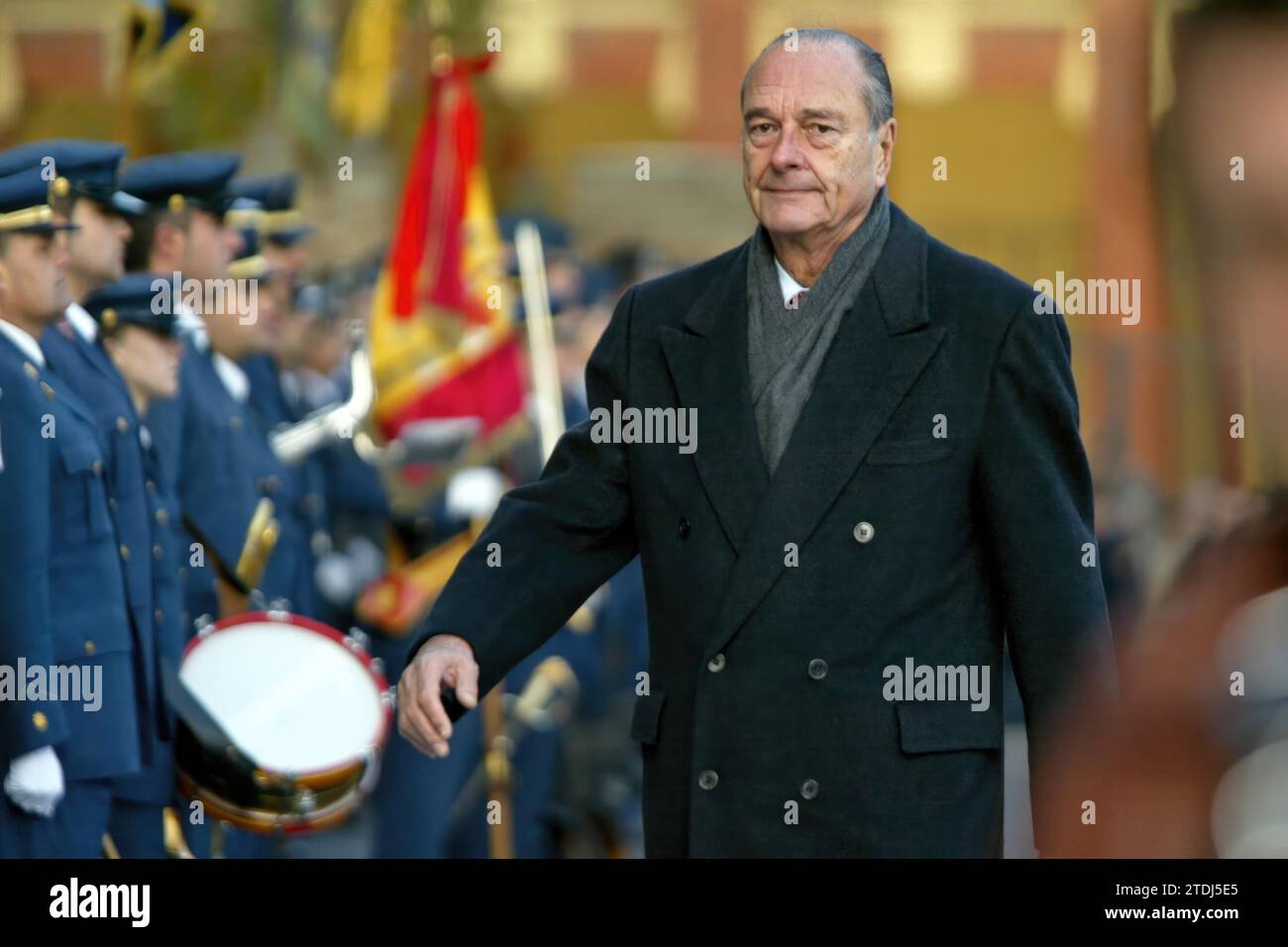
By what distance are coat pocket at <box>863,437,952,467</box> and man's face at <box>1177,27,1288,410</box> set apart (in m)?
2.29

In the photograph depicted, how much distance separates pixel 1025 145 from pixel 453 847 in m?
11.7

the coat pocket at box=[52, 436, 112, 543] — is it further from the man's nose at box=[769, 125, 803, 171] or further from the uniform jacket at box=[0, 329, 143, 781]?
the man's nose at box=[769, 125, 803, 171]

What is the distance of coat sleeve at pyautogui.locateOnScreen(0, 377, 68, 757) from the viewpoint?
464cm

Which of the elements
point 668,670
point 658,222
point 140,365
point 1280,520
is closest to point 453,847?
point 140,365

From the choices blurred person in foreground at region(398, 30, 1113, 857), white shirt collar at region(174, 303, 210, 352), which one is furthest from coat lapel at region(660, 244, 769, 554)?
white shirt collar at region(174, 303, 210, 352)

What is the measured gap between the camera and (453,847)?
8.16 metres

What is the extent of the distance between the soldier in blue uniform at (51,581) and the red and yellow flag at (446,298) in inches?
134

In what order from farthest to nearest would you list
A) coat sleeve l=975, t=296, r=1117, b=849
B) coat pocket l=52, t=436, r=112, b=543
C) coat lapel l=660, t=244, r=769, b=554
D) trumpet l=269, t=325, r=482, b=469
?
1. trumpet l=269, t=325, r=482, b=469
2. coat pocket l=52, t=436, r=112, b=543
3. coat lapel l=660, t=244, r=769, b=554
4. coat sleeve l=975, t=296, r=1117, b=849

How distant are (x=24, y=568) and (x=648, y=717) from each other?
78.0 inches

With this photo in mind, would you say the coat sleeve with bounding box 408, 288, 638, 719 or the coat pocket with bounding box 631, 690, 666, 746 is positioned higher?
the coat sleeve with bounding box 408, 288, 638, 719

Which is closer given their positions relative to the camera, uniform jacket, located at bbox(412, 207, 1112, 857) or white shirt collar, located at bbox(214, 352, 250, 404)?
uniform jacket, located at bbox(412, 207, 1112, 857)

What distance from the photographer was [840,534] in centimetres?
316

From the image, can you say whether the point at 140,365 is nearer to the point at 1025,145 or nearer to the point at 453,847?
the point at 453,847

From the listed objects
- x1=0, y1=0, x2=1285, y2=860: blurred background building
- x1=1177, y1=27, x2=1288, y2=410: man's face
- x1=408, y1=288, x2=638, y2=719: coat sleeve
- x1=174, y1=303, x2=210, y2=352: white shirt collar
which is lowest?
x1=408, y1=288, x2=638, y2=719: coat sleeve
